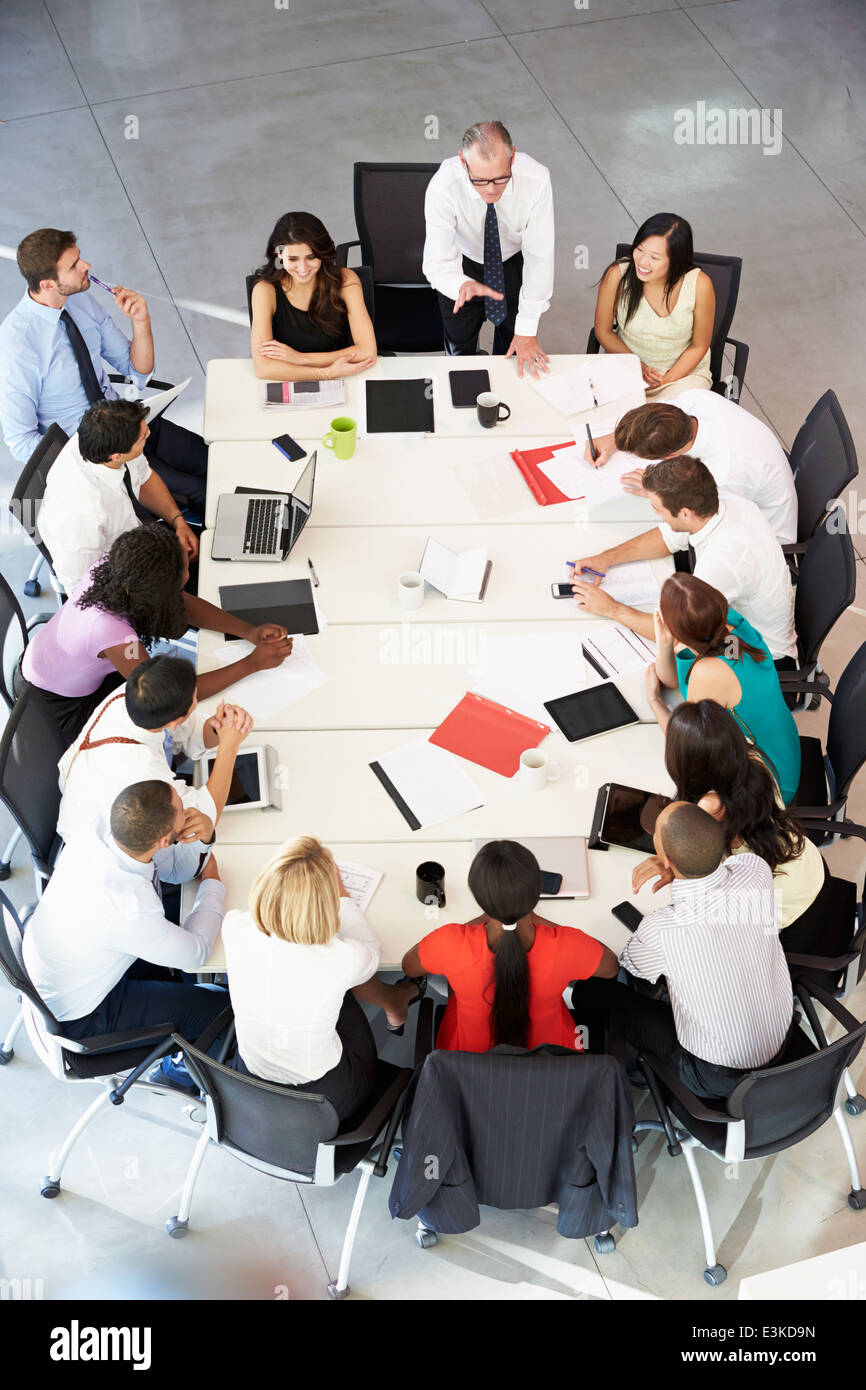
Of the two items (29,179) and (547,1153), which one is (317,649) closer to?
(547,1153)

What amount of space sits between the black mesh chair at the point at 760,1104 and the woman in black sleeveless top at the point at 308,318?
303 centimetres

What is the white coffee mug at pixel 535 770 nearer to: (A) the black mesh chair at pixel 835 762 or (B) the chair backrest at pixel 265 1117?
(A) the black mesh chair at pixel 835 762

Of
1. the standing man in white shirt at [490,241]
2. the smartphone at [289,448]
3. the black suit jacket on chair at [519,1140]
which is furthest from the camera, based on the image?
the standing man in white shirt at [490,241]

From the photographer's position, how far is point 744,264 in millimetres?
6777

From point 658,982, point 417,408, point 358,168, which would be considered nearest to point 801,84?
point 358,168

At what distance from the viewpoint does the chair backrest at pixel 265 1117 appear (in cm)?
278

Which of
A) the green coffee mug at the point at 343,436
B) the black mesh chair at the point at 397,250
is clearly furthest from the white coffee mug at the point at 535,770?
the black mesh chair at the point at 397,250

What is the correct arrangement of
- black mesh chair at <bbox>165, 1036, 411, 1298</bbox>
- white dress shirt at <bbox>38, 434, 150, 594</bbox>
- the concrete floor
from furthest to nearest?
the concrete floor < white dress shirt at <bbox>38, 434, 150, 594</bbox> < black mesh chair at <bbox>165, 1036, 411, 1298</bbox>

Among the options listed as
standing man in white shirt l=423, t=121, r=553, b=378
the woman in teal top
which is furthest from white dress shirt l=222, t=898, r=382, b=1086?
standing man in white shirt l=423, t=121, r=553, b=378

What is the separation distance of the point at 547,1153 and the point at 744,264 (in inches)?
217

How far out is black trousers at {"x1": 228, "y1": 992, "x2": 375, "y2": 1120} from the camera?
3086 mm

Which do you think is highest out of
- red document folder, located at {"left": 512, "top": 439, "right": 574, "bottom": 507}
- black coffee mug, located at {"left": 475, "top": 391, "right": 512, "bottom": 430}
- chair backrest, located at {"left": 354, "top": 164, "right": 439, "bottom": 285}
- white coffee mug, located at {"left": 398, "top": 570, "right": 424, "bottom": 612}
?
chair backrest, located at {"left": 354, "top": 164, "right": 439, "bottom": 285}

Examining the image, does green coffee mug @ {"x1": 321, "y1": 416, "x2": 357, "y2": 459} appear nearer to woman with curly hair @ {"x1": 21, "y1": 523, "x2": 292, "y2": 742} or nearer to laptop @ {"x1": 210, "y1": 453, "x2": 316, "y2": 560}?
laptop @ {"x1": 210, "y1": 453, "x2": 316, "y2": 560}

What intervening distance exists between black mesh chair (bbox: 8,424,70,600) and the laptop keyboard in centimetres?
72
